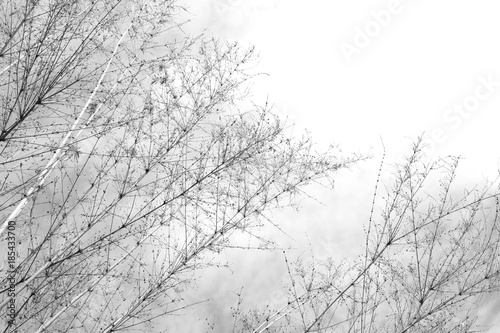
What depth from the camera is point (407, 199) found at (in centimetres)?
524

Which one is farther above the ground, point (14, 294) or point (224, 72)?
point (224, 72)

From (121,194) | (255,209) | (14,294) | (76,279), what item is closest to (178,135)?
(121,194)

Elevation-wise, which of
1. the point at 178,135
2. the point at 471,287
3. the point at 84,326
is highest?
the point at 178,135

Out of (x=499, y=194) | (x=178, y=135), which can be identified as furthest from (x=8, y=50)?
(x=499, y=194)

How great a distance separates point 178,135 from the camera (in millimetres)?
4660

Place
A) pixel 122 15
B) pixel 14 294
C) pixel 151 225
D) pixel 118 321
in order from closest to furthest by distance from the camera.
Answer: pixel 14 294 → pixel 118 321 → pixel 151 225 → pixel 122 15

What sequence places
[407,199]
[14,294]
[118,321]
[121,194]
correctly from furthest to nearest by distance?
[407,199], [121,194], [118,321], [14,294]

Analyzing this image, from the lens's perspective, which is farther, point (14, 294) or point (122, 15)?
point (122, 15)

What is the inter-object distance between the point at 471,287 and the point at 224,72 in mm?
3839

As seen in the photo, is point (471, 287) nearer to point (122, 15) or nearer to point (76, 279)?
point (76, 279)

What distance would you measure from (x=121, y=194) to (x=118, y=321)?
118cm

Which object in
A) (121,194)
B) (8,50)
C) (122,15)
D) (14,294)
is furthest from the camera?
(122,15)

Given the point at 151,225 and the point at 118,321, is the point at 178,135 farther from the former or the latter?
the point at 118,321

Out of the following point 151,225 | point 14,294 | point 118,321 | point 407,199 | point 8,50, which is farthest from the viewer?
point 407,199
